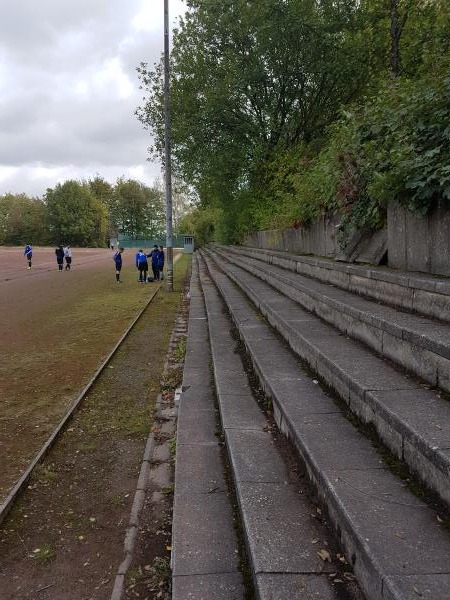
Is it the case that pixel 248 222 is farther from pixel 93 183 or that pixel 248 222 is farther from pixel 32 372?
pixel 93 183

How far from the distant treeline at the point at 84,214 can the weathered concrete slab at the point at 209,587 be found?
83172mm

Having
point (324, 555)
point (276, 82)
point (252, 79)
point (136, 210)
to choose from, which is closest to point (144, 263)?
point (252, 79)

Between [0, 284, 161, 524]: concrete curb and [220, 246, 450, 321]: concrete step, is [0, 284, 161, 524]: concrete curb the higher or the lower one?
the lower one

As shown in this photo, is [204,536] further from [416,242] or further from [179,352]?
[179,352]

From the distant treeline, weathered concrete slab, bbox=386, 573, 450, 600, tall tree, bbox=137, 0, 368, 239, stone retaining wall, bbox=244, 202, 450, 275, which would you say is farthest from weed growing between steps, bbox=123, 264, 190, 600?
the distant treeline

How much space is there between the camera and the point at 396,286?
180 inches

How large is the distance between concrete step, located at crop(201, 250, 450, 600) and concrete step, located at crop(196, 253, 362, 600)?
12cm

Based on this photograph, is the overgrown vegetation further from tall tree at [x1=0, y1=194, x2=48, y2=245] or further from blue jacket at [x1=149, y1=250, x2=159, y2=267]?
tall tree at [x1=0, y1=194, x2=48, y2=245]

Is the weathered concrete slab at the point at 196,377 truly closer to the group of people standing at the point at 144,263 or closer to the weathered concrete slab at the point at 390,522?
the weathered concrete slab at the point at 390,522

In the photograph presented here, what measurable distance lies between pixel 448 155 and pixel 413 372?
2454 mm

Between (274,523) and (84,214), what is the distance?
91.4 meters

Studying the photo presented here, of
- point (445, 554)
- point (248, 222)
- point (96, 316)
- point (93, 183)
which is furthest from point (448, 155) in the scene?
point (93, 183)

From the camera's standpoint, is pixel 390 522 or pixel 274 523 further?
pixel 274 523

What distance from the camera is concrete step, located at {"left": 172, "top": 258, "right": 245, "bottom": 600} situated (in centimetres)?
212
